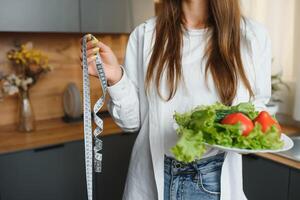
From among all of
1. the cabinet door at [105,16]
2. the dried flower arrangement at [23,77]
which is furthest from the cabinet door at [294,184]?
the dried flower arrangement at [23,77]

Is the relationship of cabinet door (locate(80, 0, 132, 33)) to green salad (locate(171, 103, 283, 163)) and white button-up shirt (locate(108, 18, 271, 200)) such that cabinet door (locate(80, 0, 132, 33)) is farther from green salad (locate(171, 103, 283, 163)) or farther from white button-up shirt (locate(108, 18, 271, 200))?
green salad (locate(171, 103, 283, 163))

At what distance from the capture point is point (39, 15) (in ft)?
5.07

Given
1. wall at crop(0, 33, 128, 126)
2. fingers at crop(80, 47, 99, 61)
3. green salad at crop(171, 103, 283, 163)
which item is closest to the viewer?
green salad at crop(171, 103, 283, 163)

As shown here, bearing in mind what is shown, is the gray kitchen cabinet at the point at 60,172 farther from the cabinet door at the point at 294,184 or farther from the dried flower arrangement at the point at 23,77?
the cabinet door at the point at 294,184

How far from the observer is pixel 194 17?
3.13 feet

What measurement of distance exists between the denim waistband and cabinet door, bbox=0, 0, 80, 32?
3.48ft

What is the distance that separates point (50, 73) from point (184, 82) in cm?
132

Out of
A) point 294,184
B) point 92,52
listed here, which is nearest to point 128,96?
point 92,52

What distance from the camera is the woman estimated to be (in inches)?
33.4

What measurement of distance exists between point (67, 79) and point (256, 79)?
142 centimetres

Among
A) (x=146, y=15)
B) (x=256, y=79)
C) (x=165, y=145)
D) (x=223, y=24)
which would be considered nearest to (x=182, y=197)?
(x=165, y=145)

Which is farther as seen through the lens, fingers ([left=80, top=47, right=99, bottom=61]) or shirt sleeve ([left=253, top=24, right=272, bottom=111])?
shirt sleeve ([left=253, top=24, right=272, bottom=111])

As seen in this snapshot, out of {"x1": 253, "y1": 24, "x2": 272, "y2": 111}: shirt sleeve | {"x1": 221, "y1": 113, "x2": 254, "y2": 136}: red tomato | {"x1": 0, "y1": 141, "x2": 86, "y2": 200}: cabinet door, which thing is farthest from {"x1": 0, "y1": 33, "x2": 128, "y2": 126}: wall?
{"x1": 221, "y1": 113, "x2": 254, "y2": 136}: red tomato

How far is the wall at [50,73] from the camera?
1.81 m
